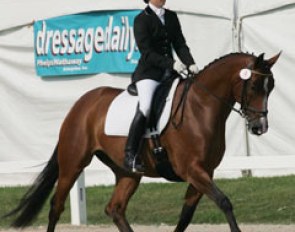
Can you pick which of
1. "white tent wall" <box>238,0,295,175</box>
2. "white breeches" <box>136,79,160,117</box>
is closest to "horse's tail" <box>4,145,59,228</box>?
"white breeches" <box>136,79,160,117</box>

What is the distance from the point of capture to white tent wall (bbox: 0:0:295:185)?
54.1ft

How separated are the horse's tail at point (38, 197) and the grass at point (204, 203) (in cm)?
219

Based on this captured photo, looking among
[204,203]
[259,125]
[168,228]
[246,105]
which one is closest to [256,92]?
[246,105]

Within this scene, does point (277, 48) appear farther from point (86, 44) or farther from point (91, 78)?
point (86, 44)

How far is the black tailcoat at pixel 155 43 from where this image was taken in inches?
436

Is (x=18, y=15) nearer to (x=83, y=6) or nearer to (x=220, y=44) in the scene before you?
(x=83, y=6)

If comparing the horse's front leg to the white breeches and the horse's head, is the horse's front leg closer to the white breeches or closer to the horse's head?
the horse's head

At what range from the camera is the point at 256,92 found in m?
10.4

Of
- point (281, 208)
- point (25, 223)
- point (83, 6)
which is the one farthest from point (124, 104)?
point (83, 6)

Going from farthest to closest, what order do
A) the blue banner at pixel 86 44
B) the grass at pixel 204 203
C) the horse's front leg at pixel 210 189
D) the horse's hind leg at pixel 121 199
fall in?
the blue banner at pixel 86 44 → the grass at pixel 204 203 → the horse's hind leg at pixel 121 199 → the horse's front leg at pixel 210 189

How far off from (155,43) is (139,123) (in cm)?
85

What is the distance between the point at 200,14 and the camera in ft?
55.8

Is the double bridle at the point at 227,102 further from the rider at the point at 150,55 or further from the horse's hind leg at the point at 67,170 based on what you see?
the horse's hind leg at the point at 67,170

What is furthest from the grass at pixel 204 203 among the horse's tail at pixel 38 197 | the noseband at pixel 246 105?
the noseband at pixel 246 105
